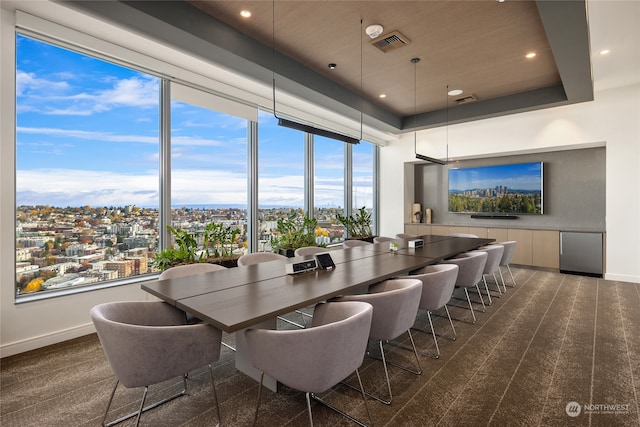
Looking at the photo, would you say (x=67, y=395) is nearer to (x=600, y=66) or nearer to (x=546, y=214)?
(x=600, y=66)

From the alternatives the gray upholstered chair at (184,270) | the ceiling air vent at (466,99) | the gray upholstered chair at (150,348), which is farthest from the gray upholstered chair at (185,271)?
the ceiling air vent at (466,99)

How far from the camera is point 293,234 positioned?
18.1ft

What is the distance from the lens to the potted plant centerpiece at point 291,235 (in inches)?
212

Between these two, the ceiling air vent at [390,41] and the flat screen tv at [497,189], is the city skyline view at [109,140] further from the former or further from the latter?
the flat screen tv at [497,189]

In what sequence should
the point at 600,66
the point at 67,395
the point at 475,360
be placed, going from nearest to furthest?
the point at 67,395
the point at 475,360
the point at 600,66

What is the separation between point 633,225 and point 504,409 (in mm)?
5380

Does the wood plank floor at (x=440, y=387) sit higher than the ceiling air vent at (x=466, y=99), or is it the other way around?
the ceiling air vent at (x=466, y=99)

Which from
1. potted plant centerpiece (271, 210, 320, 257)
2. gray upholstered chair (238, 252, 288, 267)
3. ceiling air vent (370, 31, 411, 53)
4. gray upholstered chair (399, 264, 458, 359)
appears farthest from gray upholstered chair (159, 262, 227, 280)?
ceiling air vent (370, 31, 411, 53)

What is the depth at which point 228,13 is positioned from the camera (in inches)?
126

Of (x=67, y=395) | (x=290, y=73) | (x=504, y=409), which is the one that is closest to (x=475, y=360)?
(x=504, y=409)

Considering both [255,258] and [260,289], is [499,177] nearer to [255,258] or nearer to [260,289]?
[255,258]

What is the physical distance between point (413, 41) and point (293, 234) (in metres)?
3.38

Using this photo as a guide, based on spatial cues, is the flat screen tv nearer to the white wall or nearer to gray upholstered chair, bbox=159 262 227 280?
the white wall

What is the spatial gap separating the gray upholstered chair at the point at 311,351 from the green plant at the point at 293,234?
12.1 ft
